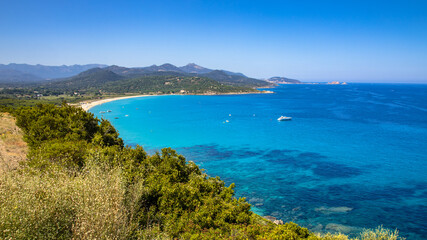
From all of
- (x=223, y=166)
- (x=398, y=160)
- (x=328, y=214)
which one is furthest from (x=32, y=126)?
(x=398, y=160)

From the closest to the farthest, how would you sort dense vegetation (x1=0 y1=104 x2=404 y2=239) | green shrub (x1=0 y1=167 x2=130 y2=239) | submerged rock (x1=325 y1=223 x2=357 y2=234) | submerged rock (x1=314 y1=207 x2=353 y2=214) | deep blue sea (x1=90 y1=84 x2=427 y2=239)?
green shrub (x1=0 y1=167 x2=130 y2=239) → dense vegetation (x1=0 y1=104 x2=404 y2=239) → submerged rock (x1=325 y1=223 x2=357 y2=234) → deep blue sea (x1=90 y1=84 x2=427 y2=239) → submerged rock (x1=314 y1=207 x2=353 y2=214)

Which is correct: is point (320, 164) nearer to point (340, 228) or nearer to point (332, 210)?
point (332, 210)

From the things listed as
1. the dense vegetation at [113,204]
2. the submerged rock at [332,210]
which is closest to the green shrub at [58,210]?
the dense vegetation at [113,204]

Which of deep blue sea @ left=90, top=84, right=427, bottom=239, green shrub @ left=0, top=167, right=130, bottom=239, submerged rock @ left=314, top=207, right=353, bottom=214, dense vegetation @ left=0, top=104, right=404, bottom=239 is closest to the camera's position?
green shrub @ left=0, top=167, right=130, bottom=239

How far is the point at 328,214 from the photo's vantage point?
24.3m

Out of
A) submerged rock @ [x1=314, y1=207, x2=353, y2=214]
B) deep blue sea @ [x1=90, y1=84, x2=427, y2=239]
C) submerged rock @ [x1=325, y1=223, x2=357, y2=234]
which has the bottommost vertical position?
submerged rock @ [x1=325, y1=223, x2=357, y2=234]

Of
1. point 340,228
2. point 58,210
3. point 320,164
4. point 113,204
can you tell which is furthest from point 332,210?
point 58,210

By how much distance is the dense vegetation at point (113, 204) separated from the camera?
859 centimetres

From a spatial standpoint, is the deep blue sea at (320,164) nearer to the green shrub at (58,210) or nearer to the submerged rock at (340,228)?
the submerged rock at (340,228)

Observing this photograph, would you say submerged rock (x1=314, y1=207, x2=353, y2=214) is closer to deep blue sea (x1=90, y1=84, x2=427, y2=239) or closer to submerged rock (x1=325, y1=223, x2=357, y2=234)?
deep blue sea (x1=90, y1=84, x2=427, y2=239)

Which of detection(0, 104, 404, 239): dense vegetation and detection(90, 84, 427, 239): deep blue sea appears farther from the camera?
detection(90, 84, 427, 239): deep blue sea

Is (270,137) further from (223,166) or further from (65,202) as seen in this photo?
(65,202)

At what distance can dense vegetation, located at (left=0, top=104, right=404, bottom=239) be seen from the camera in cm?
859

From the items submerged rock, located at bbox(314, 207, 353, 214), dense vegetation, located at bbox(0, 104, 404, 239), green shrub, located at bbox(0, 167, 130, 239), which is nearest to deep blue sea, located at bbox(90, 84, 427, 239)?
submerged rock, located at bbox(314, 207, 353, 214)
